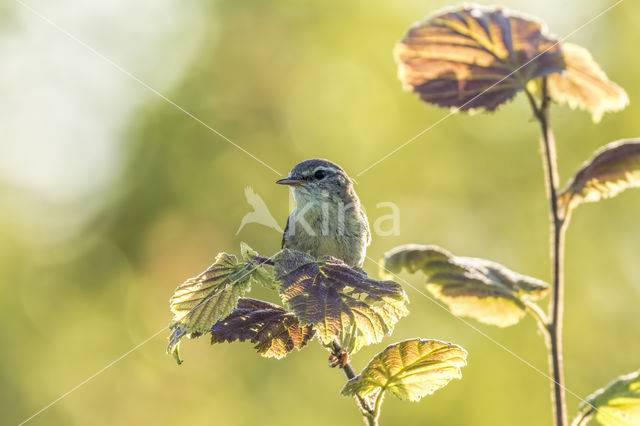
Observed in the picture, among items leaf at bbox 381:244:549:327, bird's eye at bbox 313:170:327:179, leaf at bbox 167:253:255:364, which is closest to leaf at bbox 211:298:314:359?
leaf at bbox 167:253:255:364

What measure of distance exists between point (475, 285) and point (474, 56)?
1136 mm

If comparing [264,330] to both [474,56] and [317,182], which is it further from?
[317,182]

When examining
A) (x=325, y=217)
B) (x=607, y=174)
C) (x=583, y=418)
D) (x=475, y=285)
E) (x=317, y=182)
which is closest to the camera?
(x=583, y=418)

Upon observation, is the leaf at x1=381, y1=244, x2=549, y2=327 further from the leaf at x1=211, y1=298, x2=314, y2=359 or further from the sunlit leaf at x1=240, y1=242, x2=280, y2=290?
the sunlit leaf at x1=240, y1=242, x2=280, y2=290

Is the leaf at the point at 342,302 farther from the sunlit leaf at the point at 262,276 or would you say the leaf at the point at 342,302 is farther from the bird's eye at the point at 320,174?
the bird's eye at the point at 320,174

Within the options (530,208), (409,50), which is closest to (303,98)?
(530,208)

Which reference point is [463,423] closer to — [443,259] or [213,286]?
[443,259]

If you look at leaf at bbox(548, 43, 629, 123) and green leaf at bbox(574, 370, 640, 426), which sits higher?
leaf at bbox(548, 43, 629, 123)

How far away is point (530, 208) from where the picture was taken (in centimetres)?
805

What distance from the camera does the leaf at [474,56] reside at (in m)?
2.98

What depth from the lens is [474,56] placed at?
317 centimetres

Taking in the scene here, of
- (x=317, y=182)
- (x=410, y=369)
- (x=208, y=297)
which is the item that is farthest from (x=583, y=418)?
(x=317, y=182)

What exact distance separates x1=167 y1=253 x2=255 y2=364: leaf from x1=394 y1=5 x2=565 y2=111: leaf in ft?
4.91

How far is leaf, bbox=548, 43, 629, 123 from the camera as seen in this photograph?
316cm
